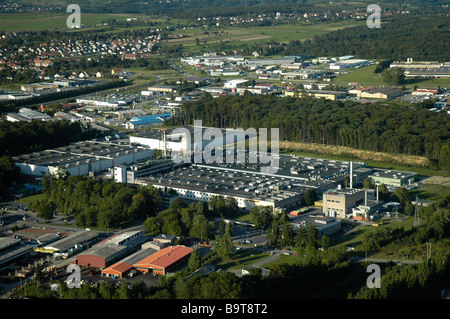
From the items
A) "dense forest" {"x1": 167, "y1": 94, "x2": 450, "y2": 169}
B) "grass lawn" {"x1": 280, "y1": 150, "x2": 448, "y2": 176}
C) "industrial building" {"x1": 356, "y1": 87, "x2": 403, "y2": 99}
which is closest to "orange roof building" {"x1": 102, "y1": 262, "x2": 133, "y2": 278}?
"grass lawn" {"x1": 280, "y1": 150, "x2": 448, "y2": 176}

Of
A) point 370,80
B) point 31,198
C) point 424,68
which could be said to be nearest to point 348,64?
point 424,68

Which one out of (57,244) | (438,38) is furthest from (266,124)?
(438,38)

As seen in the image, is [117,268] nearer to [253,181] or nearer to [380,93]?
[253,181]

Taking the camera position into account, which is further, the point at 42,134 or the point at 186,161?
the point at 42,134

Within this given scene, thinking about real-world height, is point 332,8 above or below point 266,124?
above

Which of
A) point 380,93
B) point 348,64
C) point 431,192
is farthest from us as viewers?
point 348,64

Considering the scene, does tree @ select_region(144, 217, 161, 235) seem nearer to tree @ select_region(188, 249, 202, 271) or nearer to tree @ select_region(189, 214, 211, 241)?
tree @ select_region(189, 214, 211, 241)
